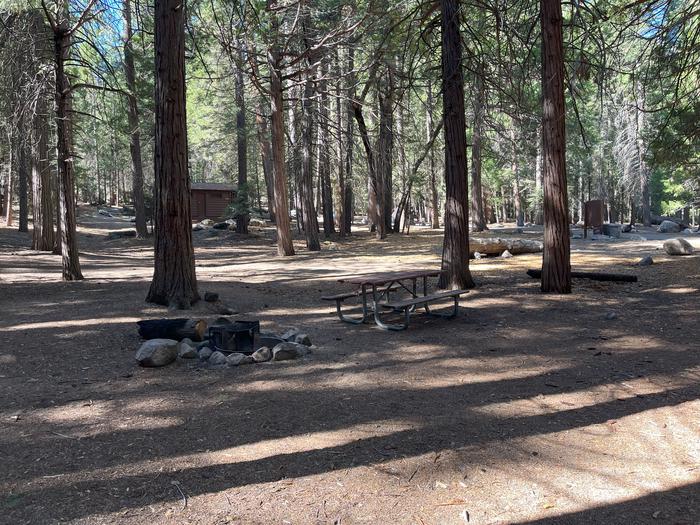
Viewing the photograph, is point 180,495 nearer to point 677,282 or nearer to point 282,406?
point 282,406

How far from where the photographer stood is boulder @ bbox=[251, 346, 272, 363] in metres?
5.93

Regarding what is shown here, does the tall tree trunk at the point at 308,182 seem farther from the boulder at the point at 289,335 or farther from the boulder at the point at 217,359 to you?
the boulder at the point at 217,359

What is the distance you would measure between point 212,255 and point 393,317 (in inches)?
532

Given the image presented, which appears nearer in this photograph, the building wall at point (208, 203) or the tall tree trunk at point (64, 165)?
the tall tree trunk at point (64, 165)

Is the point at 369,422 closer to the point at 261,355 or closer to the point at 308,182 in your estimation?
the point at 261,355

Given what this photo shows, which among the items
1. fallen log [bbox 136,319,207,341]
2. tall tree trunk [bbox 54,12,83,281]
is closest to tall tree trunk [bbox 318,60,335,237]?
tall tree trunk [bbox 54,12,83,281]

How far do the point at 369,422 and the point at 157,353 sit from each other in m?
2.57

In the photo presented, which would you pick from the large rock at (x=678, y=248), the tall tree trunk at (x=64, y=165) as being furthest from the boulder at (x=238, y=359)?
the large rock at (x=678, y=248)

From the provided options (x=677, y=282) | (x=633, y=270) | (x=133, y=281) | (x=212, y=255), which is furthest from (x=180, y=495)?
(x=212, y=255)

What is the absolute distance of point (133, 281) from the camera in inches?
440

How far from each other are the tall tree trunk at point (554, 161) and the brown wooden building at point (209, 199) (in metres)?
33.6

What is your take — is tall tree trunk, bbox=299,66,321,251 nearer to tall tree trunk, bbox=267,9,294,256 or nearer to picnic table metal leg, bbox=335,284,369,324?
tall tree trunk, bbox=267,9,294,256

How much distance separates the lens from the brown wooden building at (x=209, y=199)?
4106 cm

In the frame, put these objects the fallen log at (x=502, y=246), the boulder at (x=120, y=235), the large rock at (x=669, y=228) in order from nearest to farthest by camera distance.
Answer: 1. the fallen log at (x=502, y=246)
2. the large rock at (x=669, y=228)
3. the boulder at (x=120, y=235)
